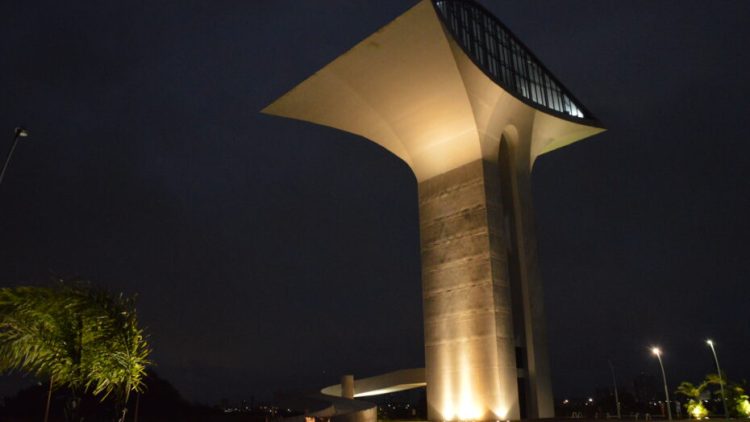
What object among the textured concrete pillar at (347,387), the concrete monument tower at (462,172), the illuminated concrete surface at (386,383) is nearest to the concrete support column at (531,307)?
the concrete monument tower at (462,172)

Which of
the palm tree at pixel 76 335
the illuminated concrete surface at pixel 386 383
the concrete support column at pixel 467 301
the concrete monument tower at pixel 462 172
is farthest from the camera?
the illuminated concrete surface at pixel 386 383

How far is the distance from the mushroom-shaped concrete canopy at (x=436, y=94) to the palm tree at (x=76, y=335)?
1493 centimetres

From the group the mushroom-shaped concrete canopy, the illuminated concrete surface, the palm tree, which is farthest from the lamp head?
the illuminated concrete surface

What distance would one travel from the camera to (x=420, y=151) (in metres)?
26.5

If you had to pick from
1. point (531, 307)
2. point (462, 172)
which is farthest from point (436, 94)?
point (531, 307)

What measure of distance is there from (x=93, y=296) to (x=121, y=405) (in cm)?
183

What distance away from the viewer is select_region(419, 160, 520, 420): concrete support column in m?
22.8

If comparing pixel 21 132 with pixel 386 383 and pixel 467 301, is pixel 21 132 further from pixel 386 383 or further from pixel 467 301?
pixel 386 383

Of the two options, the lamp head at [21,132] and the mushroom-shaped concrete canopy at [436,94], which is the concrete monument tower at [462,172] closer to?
the mushroom-shaped concrete canopy at [436,94]

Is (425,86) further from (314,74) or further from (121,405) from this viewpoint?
(121,405)

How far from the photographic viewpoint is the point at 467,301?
23.8 m

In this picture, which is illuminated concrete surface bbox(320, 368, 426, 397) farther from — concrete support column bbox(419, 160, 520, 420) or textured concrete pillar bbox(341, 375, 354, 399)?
concrete support column bbox(419, 160, 520, 420)

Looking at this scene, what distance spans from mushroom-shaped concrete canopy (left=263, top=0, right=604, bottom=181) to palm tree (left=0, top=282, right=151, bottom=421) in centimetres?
1493

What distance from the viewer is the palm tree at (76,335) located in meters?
10.4
